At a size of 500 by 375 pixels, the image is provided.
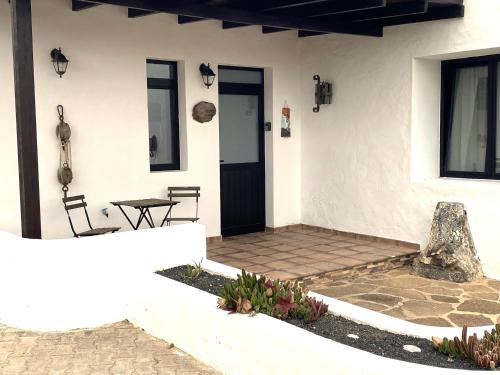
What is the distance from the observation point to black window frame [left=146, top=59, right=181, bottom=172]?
24.9 feet

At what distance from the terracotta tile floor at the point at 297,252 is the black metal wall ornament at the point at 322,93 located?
1.92 m

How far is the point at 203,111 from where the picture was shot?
768 centimetres

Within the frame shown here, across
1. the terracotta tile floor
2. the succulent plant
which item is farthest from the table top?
the succulent plant

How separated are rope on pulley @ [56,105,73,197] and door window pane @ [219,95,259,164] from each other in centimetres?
235

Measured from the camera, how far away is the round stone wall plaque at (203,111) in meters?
7.65

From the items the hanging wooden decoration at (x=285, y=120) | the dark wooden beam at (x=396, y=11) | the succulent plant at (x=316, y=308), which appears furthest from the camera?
the hanging wooden decoration at (x=285, y=120)

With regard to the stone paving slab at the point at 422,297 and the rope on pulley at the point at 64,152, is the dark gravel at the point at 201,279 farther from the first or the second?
the rope on pulley at the point at 64,152

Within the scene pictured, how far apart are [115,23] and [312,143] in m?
3.37

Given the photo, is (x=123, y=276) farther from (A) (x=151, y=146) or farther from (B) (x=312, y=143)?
(B) (x=312, y=143)

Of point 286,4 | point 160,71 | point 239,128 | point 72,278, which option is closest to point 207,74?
point 160,71

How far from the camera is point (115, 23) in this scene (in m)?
7.00

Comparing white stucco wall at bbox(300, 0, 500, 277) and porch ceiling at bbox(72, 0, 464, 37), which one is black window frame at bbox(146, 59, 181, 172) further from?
white stucco wall at bbox(300, 0, 500, 277)

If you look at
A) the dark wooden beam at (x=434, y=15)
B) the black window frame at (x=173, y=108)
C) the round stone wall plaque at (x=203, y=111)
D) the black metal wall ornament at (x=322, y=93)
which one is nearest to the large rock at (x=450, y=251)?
the dark wooden beam at (x=434, y=15)

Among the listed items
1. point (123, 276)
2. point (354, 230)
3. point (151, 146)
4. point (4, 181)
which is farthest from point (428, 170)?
point (4, 181)
